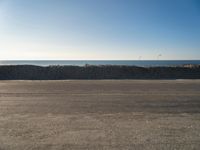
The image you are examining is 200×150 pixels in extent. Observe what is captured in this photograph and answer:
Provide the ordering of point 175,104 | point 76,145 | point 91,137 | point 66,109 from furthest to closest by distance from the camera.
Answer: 1. point 175,104
2. point 66,109
3. point 91,137
4. point 76,145

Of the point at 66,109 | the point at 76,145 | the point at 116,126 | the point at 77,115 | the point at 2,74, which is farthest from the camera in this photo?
the point at 2,74

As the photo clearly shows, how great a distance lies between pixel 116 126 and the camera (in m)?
9.64

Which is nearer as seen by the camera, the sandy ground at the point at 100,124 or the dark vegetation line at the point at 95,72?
the sandy ground at the point at 100,124

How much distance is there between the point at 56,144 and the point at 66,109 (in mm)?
5107

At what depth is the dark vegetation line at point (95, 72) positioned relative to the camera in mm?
37438

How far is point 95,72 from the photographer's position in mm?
38469

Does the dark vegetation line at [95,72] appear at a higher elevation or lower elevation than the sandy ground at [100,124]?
higher

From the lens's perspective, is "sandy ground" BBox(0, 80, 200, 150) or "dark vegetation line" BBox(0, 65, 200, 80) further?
"dark vegetation line" BBox(0, 65, 200, 80)

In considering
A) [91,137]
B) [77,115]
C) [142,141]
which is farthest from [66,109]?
[142,141]

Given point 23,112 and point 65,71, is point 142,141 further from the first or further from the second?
point 65,71

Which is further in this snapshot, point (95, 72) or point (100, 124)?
point (95, 72)

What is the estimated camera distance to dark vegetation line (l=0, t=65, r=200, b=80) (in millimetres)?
37438

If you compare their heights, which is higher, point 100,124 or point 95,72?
point 95,72

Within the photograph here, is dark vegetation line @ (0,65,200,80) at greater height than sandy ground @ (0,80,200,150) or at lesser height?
greater
